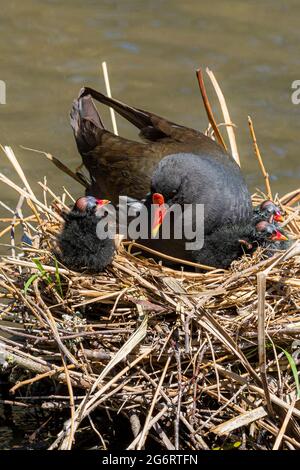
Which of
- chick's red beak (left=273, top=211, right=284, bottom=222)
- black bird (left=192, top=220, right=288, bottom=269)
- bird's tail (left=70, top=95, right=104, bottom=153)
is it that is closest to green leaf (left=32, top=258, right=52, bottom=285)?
black bird (left=192, top=220, right=288, bottom=269)

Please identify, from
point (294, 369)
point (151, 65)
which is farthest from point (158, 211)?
point (151, 65)

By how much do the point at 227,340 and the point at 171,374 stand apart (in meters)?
0.32

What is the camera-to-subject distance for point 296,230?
5.79m

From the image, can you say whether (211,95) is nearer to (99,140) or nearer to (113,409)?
(99,140)

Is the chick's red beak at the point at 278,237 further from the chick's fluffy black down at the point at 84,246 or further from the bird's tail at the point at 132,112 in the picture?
the bird's tail at the point at 132,112

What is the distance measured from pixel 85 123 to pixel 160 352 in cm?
193

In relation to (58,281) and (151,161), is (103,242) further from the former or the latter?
(151,161)

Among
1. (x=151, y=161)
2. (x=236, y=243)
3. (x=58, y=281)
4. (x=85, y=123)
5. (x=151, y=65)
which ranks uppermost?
(x=151, y=65)

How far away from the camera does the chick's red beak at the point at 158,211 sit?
5410mm

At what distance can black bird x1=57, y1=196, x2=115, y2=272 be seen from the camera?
4961mm

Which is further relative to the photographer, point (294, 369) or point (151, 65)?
point (151, 65)

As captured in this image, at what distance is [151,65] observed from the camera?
8711 mm
